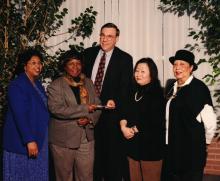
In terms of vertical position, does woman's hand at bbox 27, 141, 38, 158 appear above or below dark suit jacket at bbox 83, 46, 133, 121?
below

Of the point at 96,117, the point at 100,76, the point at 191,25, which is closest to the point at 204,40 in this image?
the point at 191,25

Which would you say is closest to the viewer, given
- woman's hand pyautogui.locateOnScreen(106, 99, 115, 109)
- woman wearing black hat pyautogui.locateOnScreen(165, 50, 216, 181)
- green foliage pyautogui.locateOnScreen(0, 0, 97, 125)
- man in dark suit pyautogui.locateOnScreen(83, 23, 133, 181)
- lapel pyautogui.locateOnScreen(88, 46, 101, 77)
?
woman wearing black hat pyautogui.locateOnScreen(165, 50, 216, 181)

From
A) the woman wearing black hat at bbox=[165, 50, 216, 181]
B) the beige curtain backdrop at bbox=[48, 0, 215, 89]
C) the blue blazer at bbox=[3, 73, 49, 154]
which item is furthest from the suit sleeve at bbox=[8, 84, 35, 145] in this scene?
the beige curtain backdrop at bbox=[48, 0, 215, 89]

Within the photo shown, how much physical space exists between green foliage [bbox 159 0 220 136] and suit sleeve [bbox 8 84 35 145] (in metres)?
2.44

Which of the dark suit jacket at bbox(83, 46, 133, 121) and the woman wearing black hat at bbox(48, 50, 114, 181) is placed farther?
the dark suit jacket at bbox(83, 46, 133, 121)

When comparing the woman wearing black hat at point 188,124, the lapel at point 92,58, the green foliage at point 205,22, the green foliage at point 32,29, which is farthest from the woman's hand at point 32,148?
the green foliage at point 205,22

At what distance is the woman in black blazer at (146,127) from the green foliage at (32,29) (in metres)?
1.97

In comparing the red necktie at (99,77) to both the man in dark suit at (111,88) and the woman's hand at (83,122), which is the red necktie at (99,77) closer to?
the man in dark suit at (111,88)

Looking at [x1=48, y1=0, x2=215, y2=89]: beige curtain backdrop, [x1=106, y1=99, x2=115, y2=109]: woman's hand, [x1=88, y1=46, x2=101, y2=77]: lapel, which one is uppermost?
[x1=48, y1=0, x2=215, y2=89]: beige curtain backdrop

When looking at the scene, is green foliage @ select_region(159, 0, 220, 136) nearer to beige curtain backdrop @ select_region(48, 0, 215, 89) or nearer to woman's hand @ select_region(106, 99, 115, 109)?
beige curtain backdrop @ select_region(48, 0, 215, 89)

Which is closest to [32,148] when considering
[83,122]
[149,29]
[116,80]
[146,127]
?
[83,122]

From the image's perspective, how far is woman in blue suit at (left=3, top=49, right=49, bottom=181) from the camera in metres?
4.08

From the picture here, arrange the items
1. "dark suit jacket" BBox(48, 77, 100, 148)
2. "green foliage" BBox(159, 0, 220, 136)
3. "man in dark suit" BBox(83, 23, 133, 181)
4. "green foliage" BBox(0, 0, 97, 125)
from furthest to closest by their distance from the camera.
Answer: "green foliage" BBox(0, 0, 97, 125) → "green foliage" BBox(159, 0, 220, 136) → "man in dark suit" BBox(83, 23, 133, 181) → "dark suit jacket" BBox(48, 77, 100, 148)

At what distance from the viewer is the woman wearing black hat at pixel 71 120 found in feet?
14.1
